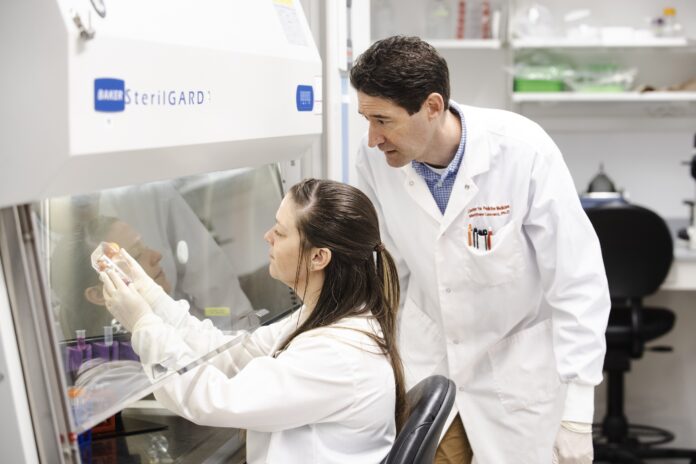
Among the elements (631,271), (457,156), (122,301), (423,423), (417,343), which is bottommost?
(631,271)

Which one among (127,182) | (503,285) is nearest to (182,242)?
(127,182)

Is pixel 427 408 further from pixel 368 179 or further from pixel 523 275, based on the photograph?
pixel 368 179

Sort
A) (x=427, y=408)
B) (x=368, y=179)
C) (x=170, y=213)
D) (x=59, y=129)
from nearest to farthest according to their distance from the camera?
(x=59, y=129) < (x=427, y=408) < (x=170, y=213) < (x=368, y=179)

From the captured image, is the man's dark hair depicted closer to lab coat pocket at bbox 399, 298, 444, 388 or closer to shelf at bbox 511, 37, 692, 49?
lab coat pocket at bbox 399, 298, 444, 388

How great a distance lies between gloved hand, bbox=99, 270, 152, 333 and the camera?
1.26 meters

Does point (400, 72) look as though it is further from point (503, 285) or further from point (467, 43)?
point (467, 43)

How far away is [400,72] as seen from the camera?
1.60 meters

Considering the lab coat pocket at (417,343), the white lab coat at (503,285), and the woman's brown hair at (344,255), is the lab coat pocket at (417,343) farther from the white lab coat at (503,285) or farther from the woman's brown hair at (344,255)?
the woman's brown hair at (344,255)

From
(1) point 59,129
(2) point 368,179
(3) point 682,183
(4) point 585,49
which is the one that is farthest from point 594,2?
(1) point 59,129

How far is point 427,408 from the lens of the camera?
4.37 ft

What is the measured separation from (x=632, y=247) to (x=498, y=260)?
165cm

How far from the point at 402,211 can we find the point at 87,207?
0.83m

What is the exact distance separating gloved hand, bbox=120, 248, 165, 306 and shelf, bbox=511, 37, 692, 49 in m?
2.81

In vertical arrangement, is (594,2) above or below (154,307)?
above
